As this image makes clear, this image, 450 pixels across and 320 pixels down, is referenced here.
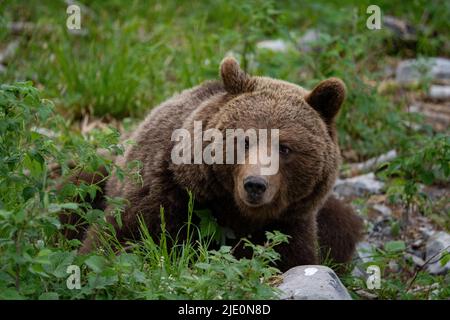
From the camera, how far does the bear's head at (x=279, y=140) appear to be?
4.20 m

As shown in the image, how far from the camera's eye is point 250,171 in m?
4.02

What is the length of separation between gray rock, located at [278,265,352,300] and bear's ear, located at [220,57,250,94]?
110cm

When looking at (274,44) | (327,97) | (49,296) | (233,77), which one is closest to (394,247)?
(327,97)

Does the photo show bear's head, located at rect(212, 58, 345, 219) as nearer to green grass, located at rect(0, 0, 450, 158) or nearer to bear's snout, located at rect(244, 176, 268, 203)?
bear's snout, located at rect(244, 176, 268, 203)

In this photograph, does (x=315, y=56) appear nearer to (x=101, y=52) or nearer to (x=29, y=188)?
(x=101, y=52)

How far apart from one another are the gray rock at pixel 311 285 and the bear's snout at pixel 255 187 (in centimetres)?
42

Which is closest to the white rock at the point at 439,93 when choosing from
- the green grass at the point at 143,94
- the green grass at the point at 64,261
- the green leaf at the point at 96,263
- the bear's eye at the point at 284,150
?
the green grass at the point at 143,94

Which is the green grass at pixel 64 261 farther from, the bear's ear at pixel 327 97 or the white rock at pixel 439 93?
the white rock at pixel 439 93

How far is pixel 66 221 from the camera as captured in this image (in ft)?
17.0

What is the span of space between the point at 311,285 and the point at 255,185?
0.58 meters

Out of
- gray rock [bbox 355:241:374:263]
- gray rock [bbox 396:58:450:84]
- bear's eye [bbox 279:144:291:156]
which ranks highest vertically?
bear's eye [bbox 279:144:291:156]

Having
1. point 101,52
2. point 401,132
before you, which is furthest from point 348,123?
point 101,52

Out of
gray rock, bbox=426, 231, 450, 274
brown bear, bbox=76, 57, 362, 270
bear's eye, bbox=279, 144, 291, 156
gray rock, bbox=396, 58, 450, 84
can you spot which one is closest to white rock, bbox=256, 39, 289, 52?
gray rock, bbox=396, 58, 450, 84

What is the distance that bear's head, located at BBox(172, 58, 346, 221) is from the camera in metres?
4.20
